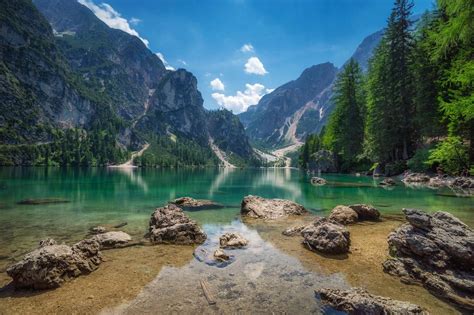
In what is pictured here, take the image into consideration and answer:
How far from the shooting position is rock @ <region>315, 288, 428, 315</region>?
21.9ft

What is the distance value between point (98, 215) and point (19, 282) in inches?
548

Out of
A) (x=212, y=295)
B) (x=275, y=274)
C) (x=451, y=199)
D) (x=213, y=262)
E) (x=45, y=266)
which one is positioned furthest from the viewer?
(x=451, y=199)

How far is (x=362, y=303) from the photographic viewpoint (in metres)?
7.04

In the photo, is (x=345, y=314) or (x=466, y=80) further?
(x=466, y=80)

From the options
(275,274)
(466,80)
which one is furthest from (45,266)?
(466,80)

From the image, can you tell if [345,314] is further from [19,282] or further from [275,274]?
[19,282]

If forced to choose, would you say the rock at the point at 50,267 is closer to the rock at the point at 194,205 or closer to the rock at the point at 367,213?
the rock at the point at 194,205

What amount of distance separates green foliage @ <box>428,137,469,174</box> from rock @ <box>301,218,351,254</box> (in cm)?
1817

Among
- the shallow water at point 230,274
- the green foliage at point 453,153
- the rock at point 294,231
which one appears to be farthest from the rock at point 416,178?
the rock at point 294,231

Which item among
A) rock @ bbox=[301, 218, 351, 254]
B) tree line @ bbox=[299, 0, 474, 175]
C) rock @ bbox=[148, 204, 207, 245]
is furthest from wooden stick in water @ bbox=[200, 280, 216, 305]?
tree line @ bbox=[299, 0, 474, 175]

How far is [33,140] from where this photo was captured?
7643 inches

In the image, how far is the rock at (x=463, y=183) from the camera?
32.5 m

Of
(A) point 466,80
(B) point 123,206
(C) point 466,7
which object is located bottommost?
(B) point 123,206

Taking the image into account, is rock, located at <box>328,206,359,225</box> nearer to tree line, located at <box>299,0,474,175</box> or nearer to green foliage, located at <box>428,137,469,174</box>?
green foliage, located at <box>428,137,469,174</box>
